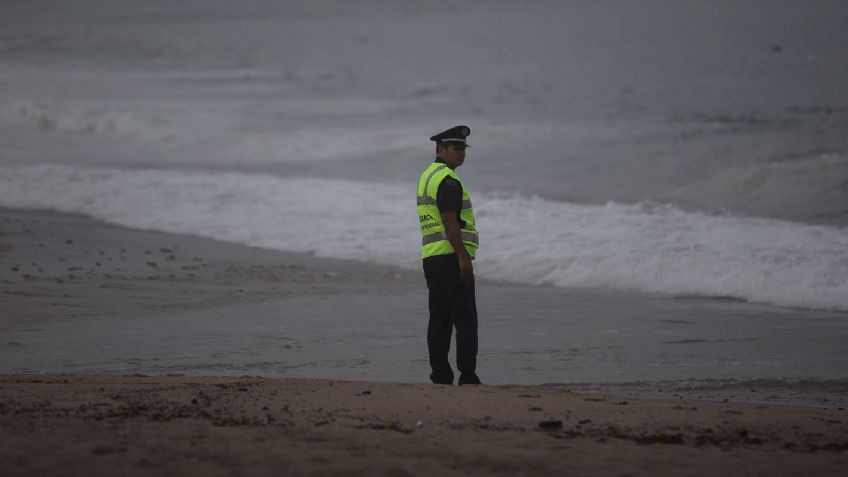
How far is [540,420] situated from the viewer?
538cm

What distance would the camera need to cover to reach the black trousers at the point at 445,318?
267 inches

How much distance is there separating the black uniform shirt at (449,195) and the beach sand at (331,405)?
3.12 ft

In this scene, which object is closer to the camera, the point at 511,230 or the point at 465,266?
the point at 465,266

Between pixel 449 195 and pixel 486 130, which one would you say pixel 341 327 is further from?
pixel 486 130

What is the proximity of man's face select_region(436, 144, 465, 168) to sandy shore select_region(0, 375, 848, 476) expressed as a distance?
1300mm

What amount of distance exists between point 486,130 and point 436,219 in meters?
27.0

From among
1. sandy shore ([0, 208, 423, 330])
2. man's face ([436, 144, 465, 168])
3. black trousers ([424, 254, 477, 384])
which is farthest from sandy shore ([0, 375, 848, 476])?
sandy shore ([0, 208, 423, 330])

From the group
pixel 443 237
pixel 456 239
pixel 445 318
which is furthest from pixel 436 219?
pixel 445 318

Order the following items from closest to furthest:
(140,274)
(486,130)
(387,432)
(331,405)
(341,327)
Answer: (387,432), (331,405), (341,327), (140,274), (486,130)

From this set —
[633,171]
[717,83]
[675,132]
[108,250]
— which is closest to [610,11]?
[717,83]

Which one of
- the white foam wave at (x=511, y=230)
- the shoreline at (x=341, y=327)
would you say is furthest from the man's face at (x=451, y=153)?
the white foam wave at (x=511, y=230)

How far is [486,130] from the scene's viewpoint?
1321 inches

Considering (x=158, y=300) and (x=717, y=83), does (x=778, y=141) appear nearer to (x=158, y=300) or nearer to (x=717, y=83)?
(x=717, y=83)

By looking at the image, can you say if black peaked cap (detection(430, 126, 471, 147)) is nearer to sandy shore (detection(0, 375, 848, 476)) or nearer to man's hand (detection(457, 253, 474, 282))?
man's hand (detection(457, 253, 474, 282))
